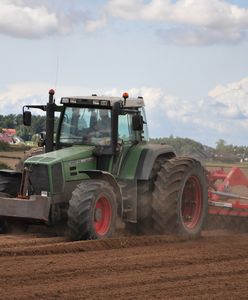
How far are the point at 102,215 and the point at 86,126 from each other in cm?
167

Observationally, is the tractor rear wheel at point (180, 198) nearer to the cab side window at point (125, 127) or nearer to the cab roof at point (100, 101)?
the cab side window at point (125, 127)

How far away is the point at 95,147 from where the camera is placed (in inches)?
442

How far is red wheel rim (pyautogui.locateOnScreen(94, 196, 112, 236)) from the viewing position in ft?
34.1

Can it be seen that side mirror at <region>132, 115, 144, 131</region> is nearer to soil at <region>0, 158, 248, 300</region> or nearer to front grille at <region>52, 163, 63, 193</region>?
front grille at <region>52, 163, 63, 193</region>

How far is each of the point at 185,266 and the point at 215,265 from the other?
1.43ft

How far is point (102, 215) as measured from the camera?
10531 millimetres

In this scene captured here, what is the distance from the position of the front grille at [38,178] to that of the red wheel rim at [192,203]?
108 inches

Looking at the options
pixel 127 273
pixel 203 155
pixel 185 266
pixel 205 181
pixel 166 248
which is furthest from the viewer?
pixel 203 155

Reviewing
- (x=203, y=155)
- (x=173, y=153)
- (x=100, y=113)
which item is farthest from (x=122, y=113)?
(x=203, y=155)

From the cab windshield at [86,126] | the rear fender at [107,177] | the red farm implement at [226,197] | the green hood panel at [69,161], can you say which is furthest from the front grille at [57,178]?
the red farm implement at [226,197]

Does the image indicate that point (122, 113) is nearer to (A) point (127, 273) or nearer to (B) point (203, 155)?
(B) point (203, 155)

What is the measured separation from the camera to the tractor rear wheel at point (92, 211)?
9961 mm

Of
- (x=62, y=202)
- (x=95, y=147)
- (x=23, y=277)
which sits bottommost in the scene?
(x=23, y=277)

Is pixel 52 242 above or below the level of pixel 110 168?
below
